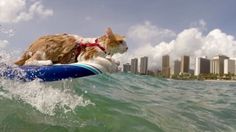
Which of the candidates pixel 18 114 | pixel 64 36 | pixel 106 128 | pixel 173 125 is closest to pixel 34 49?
pixel 64 36

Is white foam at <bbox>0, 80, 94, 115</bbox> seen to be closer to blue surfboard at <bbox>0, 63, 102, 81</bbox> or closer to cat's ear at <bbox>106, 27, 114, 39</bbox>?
blue surfboard at <bbox>0, 63, 102, 81</bbox>

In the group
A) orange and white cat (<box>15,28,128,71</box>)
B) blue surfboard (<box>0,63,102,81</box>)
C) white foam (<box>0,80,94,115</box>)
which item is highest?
orange and white cat (<box>15,28,128,71</box>)

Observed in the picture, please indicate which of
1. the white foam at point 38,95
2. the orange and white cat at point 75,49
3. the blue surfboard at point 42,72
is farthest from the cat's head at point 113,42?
→ the white foam at point 38,95

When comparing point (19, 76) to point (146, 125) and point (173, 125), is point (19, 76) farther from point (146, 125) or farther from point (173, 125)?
point (173, 125)

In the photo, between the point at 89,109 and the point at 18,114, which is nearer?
the point at 18,114

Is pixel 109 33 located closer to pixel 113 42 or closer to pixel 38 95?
pixel 113 42

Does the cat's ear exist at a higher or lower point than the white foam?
higher

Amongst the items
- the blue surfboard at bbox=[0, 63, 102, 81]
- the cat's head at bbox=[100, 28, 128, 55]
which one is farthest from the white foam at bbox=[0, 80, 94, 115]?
the cat's head at bbox=[100, 28, 128, 55]
